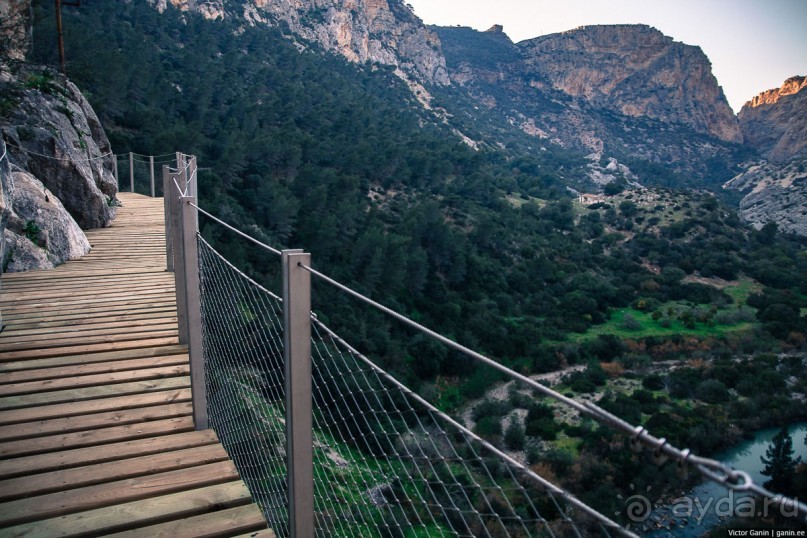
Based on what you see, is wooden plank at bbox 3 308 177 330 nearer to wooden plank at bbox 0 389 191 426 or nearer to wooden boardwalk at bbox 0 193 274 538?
wooden boardwalk at bbox 0 193 274 538

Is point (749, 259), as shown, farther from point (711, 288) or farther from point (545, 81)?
point (545, 81)

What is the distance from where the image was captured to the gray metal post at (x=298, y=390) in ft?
4.93

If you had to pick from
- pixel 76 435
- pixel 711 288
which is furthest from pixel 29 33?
pixel 711 288

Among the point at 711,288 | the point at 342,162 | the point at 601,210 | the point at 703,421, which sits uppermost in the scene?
the point at 342,162

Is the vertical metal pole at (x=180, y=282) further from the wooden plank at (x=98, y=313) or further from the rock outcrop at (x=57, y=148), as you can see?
the rock outcrop at (x=57, y=148)

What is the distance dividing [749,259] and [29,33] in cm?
4863

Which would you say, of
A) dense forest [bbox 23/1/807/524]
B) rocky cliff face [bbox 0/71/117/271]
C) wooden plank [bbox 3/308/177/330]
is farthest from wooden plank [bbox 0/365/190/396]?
dense forest [bbox 23/1/807/524]

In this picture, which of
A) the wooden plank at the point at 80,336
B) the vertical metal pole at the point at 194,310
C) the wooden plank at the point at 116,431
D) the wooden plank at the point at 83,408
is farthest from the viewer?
the wooden plank at the point at 80,336

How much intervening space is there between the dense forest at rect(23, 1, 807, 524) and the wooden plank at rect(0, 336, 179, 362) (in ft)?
46.7

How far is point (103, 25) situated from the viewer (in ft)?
106

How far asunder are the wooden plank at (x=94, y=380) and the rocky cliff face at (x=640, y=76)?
4395 inches

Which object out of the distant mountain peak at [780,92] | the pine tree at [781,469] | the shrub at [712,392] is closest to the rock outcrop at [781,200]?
the shrub at [712,392]

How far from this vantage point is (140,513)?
5.95ft

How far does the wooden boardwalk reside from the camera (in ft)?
5.92
